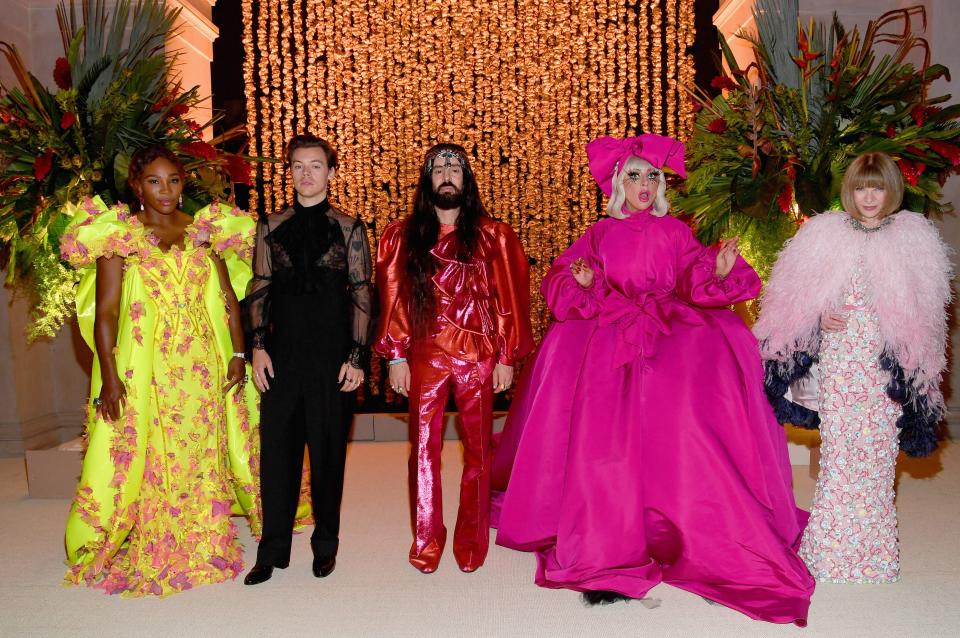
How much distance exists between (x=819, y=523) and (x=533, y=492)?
1085mm

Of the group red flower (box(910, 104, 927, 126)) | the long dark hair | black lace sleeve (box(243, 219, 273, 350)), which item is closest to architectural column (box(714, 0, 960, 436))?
red flower (box(910, 104, 927, 126))

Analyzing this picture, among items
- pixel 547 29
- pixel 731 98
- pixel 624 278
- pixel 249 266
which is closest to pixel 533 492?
pixel 624 278

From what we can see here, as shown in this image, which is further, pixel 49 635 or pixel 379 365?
pixel 379 365

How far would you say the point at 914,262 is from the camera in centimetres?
296

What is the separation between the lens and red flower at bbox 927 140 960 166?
3898 millimetres

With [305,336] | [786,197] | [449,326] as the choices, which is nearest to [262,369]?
[305,336]

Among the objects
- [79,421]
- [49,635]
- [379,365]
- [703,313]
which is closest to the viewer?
[49,635]

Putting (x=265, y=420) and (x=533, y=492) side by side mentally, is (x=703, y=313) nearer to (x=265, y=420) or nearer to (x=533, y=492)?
(x=533, y=492)

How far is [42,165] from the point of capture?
150 inches

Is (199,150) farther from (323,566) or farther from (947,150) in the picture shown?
(947,150)

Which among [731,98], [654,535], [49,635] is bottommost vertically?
[49,635]

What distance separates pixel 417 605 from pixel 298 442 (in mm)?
767

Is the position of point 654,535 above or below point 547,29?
below

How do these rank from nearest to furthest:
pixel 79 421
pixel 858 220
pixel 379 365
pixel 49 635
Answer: pixel 49 635
pixel 858 220
pixel 79 421
pixel 379 365
